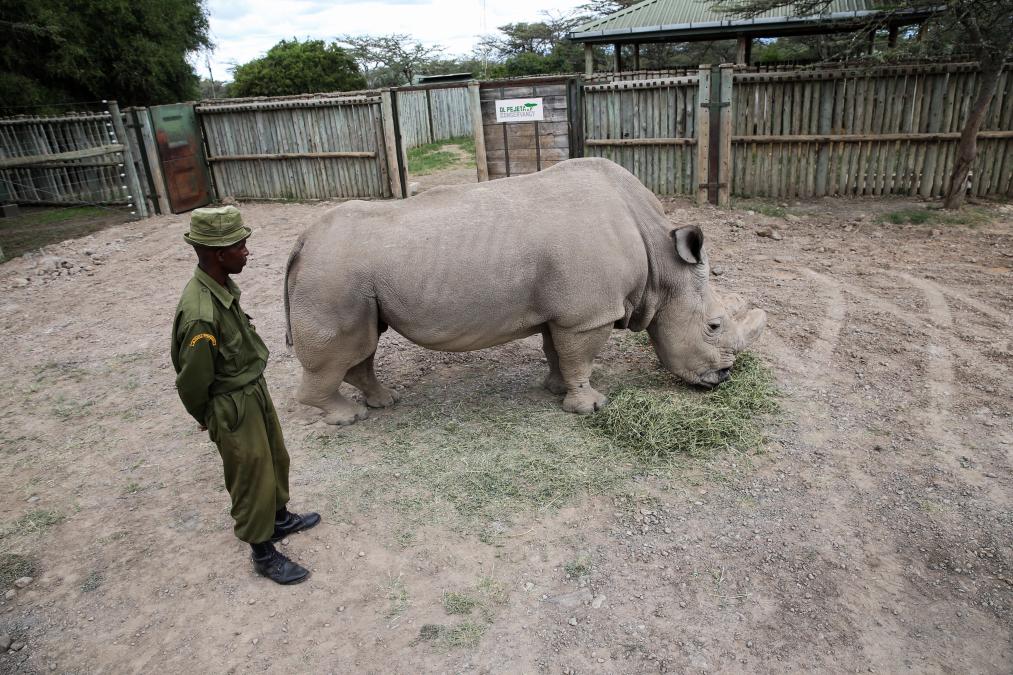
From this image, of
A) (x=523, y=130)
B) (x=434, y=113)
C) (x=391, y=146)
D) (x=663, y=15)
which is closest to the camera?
(x=523, y=130)

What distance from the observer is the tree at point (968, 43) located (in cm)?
959

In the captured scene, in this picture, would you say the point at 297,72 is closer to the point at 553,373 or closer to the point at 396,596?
the point at 553,373

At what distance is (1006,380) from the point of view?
19.0 ft

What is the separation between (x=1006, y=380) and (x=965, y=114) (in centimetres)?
690

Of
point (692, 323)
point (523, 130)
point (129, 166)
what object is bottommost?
point (692, 323)

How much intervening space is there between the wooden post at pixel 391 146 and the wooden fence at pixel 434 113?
8.57 m

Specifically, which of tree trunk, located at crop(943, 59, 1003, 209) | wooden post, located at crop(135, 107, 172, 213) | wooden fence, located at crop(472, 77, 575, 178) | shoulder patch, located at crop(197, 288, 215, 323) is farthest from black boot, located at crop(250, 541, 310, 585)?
wooden post, located at crop(135, 107, 172, 213)

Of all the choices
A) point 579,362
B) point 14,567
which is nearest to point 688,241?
point 579,362

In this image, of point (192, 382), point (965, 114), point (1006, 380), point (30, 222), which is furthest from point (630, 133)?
point (30, 222)

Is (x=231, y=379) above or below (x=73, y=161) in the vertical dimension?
below

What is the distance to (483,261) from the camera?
205 inches

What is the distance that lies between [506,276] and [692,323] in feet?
5.16

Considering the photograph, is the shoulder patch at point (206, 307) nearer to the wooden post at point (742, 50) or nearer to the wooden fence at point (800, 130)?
the wooden fence at point (800, 130)

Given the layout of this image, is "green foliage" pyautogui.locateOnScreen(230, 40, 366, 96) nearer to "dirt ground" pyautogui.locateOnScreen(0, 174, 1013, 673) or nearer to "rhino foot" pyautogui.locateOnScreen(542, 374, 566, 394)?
"dirt ground" pyautogui.locateOnScreen(0, 174, 1013, 673)
